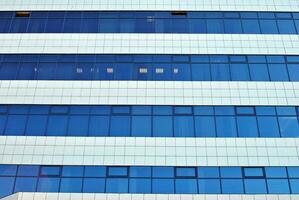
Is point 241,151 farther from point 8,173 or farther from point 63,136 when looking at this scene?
point 8,173

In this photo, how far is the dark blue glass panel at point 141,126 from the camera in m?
17.4

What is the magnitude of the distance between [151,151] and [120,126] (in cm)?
228

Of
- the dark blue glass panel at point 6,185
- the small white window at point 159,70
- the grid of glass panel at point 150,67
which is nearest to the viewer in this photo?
→ the dark blue glass panel at point 6,185

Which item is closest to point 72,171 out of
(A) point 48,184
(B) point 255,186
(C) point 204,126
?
(A) point 48,184

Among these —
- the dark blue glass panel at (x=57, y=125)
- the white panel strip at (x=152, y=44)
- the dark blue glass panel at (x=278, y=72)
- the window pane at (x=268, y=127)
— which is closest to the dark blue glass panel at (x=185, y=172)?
the window pane at (x=268, y=127)

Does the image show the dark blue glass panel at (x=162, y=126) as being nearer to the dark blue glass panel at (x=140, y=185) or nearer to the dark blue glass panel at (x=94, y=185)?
the dark blue glass panel at (x=140, y=185)

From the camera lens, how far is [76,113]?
59.2 feet

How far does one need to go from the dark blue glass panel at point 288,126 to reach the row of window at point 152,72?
2.49 m

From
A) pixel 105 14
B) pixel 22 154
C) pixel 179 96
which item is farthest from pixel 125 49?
pixel 22 154

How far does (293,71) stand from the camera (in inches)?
750

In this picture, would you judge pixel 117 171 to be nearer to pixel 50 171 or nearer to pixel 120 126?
pixel 120 126

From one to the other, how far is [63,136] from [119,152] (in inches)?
126

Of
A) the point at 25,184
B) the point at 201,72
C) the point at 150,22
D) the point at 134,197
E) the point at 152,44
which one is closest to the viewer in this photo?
the point at 134,197

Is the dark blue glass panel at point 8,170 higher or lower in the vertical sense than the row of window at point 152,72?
lower
